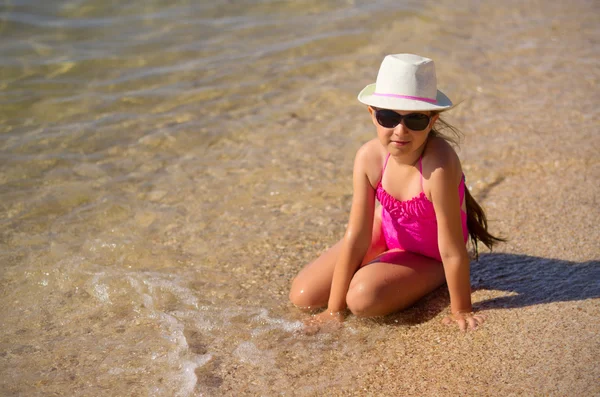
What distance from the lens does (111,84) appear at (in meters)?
6.70

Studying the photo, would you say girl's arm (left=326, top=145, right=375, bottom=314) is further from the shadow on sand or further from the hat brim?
the hat brim

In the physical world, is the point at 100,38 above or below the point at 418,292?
above

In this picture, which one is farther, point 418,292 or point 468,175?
point 468,175

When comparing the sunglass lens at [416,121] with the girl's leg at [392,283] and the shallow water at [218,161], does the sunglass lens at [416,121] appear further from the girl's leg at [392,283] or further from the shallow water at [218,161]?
the shallow water at [218,161]

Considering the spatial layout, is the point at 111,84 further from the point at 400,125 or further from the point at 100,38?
the point at 400,125

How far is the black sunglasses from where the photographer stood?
10.1ft

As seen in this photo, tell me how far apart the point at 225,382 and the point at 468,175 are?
2495mm

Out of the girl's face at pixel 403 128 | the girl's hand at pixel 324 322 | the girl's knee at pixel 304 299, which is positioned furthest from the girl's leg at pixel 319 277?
the girl's face at pixel 403 128

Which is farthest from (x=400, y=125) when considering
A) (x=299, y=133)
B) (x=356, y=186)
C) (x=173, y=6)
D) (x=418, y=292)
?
(x=173, y=6)

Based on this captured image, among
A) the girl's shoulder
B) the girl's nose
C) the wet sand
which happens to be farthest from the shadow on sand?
the girl's nose

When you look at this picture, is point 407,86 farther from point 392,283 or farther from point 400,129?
point 392,283

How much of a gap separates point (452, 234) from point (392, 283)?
390 millimetres

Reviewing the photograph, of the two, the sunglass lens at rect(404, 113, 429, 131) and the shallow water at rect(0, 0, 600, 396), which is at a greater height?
the sunglass lens at rect(404, 113, 429, 131)

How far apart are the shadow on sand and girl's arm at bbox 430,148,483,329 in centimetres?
14
